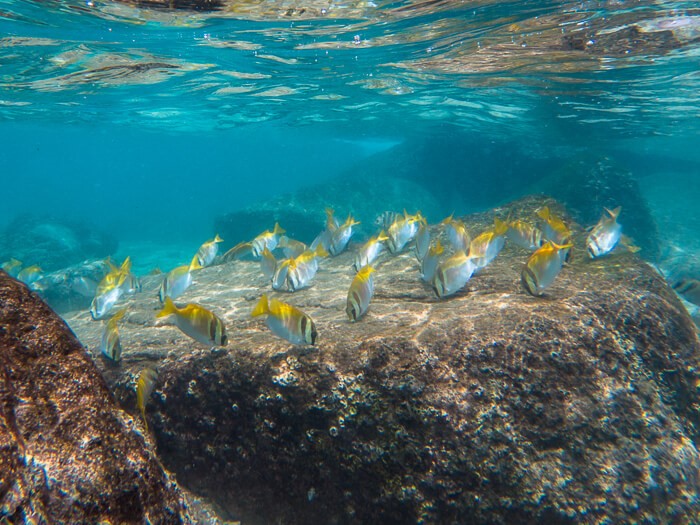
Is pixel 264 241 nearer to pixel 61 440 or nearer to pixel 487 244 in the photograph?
pixel 487 244

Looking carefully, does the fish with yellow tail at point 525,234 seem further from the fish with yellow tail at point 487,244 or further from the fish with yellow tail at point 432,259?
the fish with yellow tail at point 432,259

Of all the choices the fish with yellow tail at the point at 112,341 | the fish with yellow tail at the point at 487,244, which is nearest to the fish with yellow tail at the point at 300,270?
the fish with yellow tail at the point at 112,341

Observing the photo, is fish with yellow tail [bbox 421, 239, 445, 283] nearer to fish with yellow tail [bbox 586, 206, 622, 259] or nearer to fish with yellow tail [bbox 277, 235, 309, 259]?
fish with yellow tail [bbox 586, 206, 622, 259]

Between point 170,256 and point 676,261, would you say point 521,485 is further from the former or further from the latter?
point 170,256

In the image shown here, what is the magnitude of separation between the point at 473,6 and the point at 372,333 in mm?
10211

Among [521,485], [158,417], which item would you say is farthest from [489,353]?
[158,417]

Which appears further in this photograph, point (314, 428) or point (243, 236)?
point (243, 236)

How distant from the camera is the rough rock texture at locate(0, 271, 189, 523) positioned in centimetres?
197

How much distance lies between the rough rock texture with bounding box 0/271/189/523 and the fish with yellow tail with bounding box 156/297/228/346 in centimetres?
87

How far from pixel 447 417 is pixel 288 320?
1894mm

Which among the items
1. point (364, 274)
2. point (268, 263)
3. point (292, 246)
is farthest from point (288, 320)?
point (292, 246)

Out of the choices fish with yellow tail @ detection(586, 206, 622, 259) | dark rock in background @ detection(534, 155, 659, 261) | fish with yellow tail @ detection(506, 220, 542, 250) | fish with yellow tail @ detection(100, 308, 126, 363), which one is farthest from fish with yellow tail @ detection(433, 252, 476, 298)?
dark rock in background @ detection(534, 155, 659, 261)

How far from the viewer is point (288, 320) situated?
3.48 m

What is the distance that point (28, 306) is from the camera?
262 centimetres
